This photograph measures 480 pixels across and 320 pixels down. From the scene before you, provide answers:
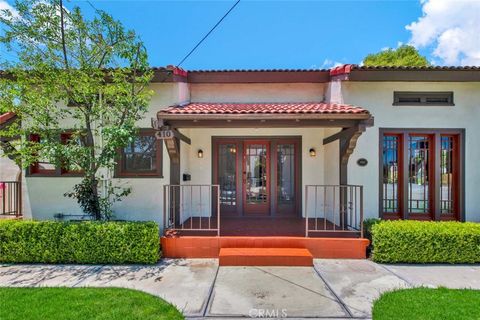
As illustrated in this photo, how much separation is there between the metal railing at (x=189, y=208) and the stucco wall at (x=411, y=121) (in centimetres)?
409

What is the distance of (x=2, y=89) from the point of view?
555cm

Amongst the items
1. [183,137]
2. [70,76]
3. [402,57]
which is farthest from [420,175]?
[402,57]

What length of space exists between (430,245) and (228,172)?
5.61 metres

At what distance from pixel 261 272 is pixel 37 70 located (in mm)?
6393

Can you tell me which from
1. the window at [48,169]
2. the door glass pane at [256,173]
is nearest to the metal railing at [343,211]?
the door glass pane at [256,173]

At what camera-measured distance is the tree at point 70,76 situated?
5527 mm

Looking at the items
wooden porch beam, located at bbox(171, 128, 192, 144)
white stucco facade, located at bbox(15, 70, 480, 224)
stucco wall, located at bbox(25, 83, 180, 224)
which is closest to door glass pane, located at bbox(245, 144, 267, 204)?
white stucco facade, located at bbox(15, 70, 480, 224)

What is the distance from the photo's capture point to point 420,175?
7316 millimetres

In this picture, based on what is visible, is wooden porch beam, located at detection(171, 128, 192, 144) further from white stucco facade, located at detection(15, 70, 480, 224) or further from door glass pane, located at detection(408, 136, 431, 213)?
door glass pane, located at detection(408, 136, 431, 213)

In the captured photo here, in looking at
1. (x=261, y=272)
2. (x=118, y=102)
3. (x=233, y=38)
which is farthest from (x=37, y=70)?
(x=261, y=272)

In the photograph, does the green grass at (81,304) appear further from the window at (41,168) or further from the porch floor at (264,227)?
the window at (41,168)

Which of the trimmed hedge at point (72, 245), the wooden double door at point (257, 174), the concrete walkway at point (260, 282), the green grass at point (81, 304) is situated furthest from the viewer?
the wooden double door at point (257, 174)

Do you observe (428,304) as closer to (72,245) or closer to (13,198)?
(72,245)

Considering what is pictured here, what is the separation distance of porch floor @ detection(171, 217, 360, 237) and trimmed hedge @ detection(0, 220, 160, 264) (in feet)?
3.79
